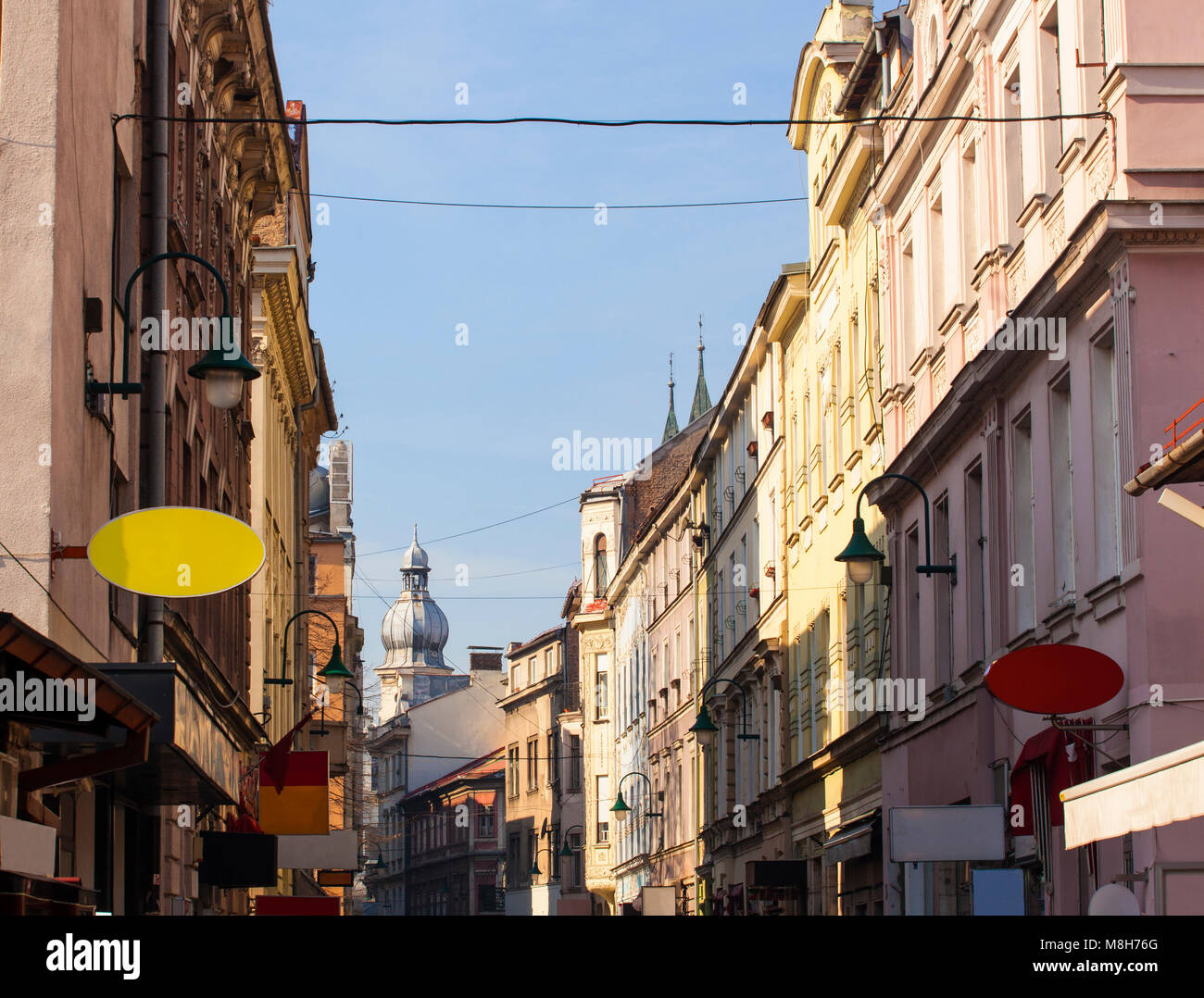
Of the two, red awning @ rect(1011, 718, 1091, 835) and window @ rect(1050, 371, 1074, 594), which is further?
window @ rect(1050, 371, 1074, 594)

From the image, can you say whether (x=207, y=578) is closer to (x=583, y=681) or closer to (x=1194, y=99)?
(x=1194, y=99)

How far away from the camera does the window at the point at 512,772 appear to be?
3799 inches

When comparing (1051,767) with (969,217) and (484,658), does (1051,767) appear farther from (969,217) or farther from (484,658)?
(484,658)

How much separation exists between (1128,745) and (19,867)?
32.8 feet

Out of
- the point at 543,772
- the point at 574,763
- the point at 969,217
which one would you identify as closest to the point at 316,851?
the point at 969,217

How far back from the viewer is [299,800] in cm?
2448

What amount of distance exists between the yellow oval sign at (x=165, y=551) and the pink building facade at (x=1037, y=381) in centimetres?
780

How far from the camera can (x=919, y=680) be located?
984 inches

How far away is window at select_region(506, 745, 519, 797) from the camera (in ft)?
317

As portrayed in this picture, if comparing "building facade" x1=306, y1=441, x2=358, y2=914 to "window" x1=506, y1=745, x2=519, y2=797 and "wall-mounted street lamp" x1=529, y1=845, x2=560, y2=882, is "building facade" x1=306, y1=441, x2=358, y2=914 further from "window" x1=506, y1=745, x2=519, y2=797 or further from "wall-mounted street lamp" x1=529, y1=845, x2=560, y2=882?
"window" x1=506, y1=745, x2=519, y2=797

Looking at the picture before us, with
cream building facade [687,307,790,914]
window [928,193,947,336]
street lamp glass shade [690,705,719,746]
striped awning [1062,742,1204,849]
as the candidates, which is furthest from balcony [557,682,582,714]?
striped awning [1062,742,1204,849]

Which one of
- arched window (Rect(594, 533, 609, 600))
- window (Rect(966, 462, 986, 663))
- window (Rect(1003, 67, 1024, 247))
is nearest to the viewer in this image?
window (Rect(1003, 67, 1024, 247))

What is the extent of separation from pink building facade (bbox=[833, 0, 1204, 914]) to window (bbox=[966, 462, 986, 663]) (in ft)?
0.12

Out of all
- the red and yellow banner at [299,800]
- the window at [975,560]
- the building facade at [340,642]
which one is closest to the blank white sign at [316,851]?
the red and yellow banner at [299,800]
